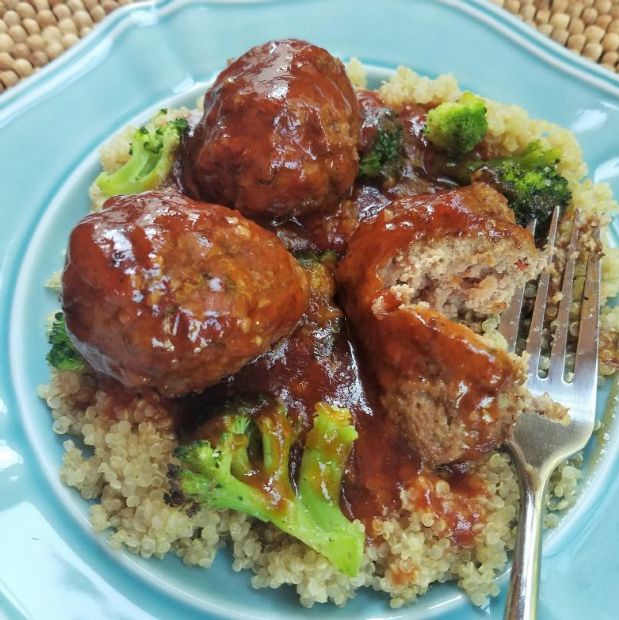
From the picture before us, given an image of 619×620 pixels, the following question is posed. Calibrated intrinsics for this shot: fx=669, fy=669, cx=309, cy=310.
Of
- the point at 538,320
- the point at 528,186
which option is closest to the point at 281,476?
the point at 538,320

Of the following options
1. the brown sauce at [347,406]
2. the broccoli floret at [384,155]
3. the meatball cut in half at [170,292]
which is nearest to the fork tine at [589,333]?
the brown sauce at [347,406]

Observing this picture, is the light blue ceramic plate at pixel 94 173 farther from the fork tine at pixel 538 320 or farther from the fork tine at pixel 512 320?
the fork tine at pixel 512 320

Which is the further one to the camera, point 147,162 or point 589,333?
point 147,162

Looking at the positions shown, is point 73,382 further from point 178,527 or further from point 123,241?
point 123,241

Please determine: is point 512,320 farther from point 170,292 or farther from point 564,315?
point 170,292

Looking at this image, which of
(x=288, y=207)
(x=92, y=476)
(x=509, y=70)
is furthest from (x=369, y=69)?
(x=92, y=476)
